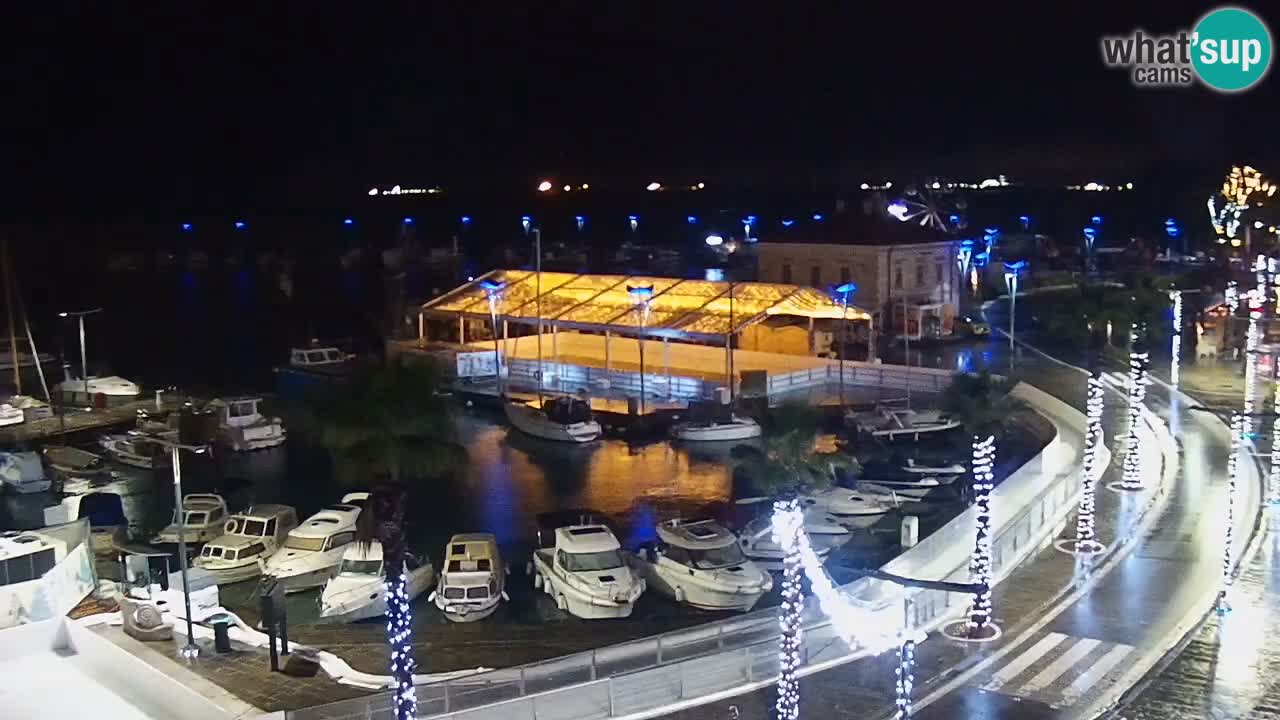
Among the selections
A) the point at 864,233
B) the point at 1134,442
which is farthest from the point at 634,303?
the point at 1134,442

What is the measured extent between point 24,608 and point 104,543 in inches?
290

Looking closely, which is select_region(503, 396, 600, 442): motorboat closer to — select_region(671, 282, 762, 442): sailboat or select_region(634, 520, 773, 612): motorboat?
select_region(671, 282, 762, 442): sailboat

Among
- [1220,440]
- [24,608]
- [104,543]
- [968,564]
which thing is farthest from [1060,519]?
[104,543]

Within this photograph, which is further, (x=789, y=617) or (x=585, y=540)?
(x=585, y=540)

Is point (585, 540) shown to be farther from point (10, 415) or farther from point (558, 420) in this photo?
point (10, 415)

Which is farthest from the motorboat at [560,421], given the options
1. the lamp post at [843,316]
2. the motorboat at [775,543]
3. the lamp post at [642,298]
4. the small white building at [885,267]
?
the small white building at [885,267]

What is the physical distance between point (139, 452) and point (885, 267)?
2367 centimetres

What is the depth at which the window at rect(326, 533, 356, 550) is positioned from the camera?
63.8 feet

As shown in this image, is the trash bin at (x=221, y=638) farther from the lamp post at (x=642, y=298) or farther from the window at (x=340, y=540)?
the lamp post at (x=642, y=298)

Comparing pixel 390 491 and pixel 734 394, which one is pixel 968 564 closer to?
pixel 390 491

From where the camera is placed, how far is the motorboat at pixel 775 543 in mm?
19250

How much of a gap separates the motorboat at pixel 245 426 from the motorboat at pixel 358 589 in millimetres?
12780

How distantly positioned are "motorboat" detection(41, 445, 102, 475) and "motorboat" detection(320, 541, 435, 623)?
1214 cm

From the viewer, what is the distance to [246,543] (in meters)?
19.7
